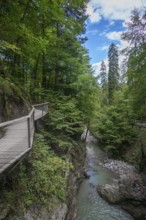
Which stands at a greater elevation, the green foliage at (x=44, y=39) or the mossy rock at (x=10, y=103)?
the green foliage at (x=44, y=39)

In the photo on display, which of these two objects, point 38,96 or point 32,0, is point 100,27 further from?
point 32,0

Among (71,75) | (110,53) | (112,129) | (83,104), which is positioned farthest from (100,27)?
(110,53)

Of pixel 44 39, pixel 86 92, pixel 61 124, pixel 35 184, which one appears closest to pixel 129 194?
pixel 61 124

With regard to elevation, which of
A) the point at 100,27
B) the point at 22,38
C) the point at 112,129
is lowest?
the point at 112,129

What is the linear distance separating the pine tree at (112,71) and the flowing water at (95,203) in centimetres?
2526

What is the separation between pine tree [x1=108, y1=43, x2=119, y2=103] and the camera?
123 ft

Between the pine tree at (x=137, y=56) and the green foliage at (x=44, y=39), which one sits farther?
the pine tree at (x=137, y=56)

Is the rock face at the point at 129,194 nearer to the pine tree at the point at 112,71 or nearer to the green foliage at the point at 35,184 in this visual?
the green foliage at the point at 35,184

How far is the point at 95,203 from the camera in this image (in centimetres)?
1010

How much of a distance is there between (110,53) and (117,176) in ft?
104

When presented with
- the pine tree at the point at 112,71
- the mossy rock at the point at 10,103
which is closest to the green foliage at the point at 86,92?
the mossy rock at the point at 10,103

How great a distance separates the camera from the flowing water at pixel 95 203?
29.6ft

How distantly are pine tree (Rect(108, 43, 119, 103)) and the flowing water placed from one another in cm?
2526

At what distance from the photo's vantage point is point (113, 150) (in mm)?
19375
